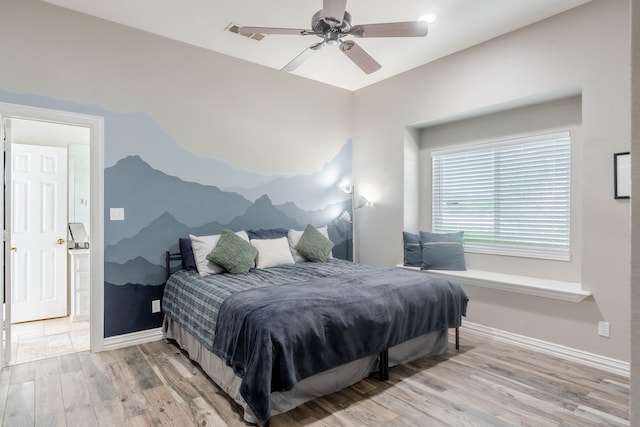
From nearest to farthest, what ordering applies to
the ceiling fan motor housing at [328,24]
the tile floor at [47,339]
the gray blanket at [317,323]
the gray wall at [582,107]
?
the gray blanket at [317,323], the ceiling fan motor housing at [328,24], the gray wall at [582,107], the tile floor at [47,339]

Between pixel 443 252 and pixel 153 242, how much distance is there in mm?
3152

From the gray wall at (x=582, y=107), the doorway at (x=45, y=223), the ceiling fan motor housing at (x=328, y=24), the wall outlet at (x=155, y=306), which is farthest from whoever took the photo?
the doorway at (x=45, y=223)

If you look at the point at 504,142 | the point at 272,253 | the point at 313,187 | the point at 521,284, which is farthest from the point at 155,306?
the point at 504,142

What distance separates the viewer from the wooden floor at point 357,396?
2.32m

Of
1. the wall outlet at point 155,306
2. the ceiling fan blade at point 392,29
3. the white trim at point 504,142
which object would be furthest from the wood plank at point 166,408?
the white trim at point 504,142

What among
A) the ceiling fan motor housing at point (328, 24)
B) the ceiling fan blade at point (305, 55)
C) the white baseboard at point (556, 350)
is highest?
the ceiling fan motor housing at point (328, 24)

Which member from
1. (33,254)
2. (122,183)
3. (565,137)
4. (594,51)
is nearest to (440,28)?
(594,51)

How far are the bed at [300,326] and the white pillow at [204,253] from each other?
0.10 meters

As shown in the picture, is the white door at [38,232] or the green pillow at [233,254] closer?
the green pillow at [233,254]

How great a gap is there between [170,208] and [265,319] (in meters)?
2.13

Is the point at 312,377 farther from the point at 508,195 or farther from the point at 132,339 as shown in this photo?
the point at 508,195

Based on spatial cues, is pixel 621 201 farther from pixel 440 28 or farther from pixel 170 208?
pixel 170 208

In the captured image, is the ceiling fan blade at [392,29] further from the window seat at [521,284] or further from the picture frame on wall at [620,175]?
the window seat at [521,284]

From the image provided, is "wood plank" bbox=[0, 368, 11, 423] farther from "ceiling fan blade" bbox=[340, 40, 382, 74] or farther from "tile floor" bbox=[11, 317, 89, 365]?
"ceiling fan blade" bbox=[340, 40, 382, 74]
